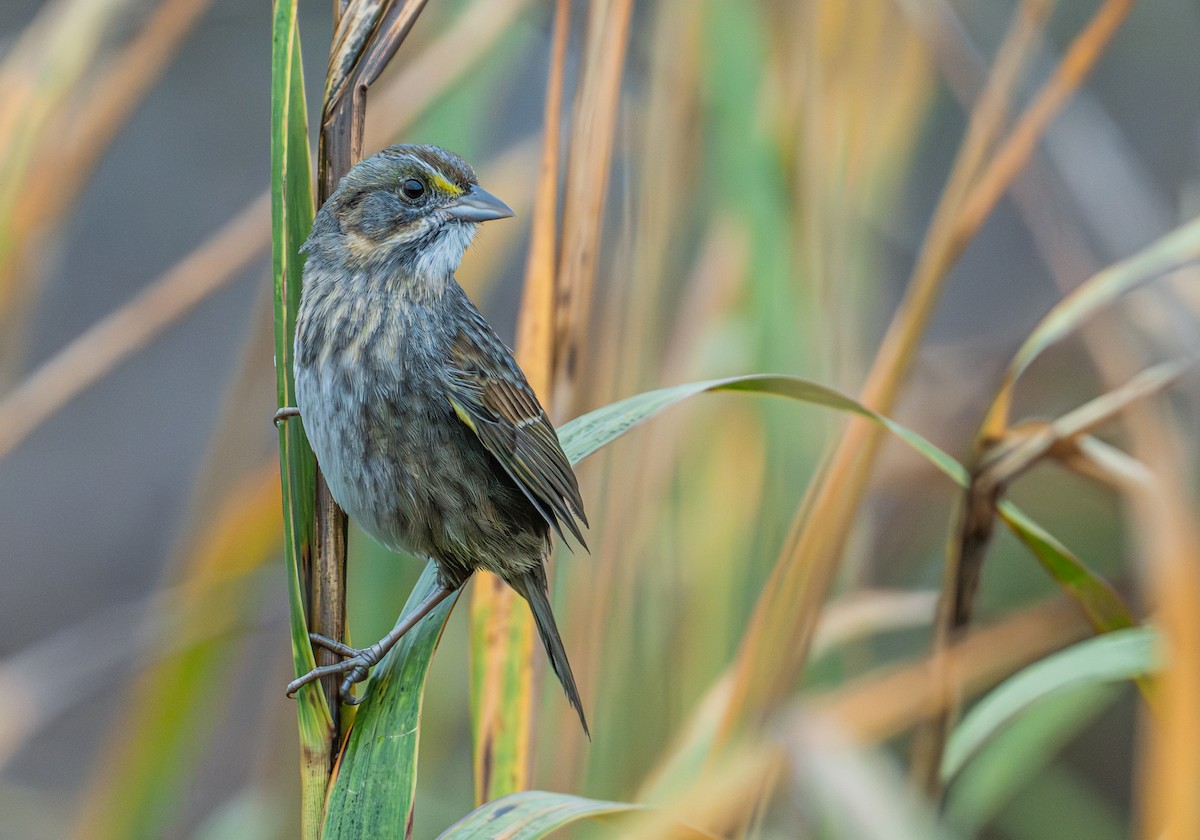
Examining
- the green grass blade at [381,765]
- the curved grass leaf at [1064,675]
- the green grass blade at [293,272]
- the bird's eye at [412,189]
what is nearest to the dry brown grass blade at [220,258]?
the bird's eye at [412,189]

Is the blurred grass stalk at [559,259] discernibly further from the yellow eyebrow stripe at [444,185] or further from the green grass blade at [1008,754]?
the green grass blade at [1008,754]

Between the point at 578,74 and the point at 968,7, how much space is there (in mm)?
1134

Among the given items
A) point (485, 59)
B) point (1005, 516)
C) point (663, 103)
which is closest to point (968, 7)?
point (663, 103)

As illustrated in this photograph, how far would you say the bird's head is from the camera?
4.96 ft

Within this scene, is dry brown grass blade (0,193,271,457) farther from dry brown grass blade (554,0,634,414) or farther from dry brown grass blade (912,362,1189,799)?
dry brown grass blade (912,362,1189,799)

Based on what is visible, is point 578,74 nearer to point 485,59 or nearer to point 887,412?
point 485,59

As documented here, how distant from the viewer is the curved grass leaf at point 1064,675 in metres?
1.31

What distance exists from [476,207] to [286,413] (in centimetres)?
49

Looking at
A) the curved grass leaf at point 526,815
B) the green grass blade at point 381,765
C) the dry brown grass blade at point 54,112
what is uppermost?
the dry brown grass blade at point 54,112

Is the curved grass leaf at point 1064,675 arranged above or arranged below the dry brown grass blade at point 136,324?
below

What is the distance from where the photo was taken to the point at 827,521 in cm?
132

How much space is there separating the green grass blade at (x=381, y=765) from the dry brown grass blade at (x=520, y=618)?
0.78ft

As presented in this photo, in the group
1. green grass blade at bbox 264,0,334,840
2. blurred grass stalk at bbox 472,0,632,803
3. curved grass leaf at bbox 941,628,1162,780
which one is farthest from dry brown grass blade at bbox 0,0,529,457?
curved grass leaf at bbox 941,628,1162,780

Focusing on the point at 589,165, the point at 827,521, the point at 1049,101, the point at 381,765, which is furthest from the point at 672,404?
the point at 1049,101
